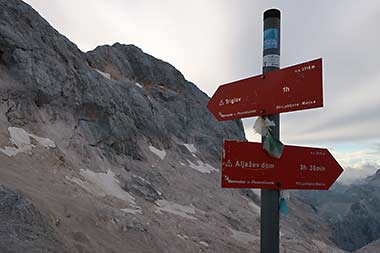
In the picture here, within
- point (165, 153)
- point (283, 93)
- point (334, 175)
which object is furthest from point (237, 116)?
point (165, 153)

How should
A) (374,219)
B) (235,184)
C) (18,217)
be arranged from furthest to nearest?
1. (374,219)
2. (18,217)
3. (235,184)

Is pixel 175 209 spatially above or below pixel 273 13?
Answer: below

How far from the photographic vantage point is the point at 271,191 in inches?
157

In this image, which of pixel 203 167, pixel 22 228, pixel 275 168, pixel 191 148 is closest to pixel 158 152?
pixel 203 167

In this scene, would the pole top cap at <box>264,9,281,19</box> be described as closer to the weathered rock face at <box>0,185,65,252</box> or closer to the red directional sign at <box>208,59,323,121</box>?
the red directional sign at <box>208,59,323,121</box>

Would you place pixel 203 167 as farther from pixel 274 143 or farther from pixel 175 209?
pixel 274 143

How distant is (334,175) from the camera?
172 inches

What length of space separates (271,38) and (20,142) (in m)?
19.1

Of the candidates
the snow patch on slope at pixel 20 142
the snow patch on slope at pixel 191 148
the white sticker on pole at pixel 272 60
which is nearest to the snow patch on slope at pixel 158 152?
the snow patch on slope at pixel 191 148

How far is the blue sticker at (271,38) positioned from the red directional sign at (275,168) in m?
1.10

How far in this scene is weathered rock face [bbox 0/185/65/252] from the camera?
8374 millimetres

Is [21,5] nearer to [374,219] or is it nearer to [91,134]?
[91,134]

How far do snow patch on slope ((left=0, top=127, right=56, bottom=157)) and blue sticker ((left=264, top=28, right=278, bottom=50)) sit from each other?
56.7 ft

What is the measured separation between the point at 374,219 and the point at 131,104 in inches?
2337
